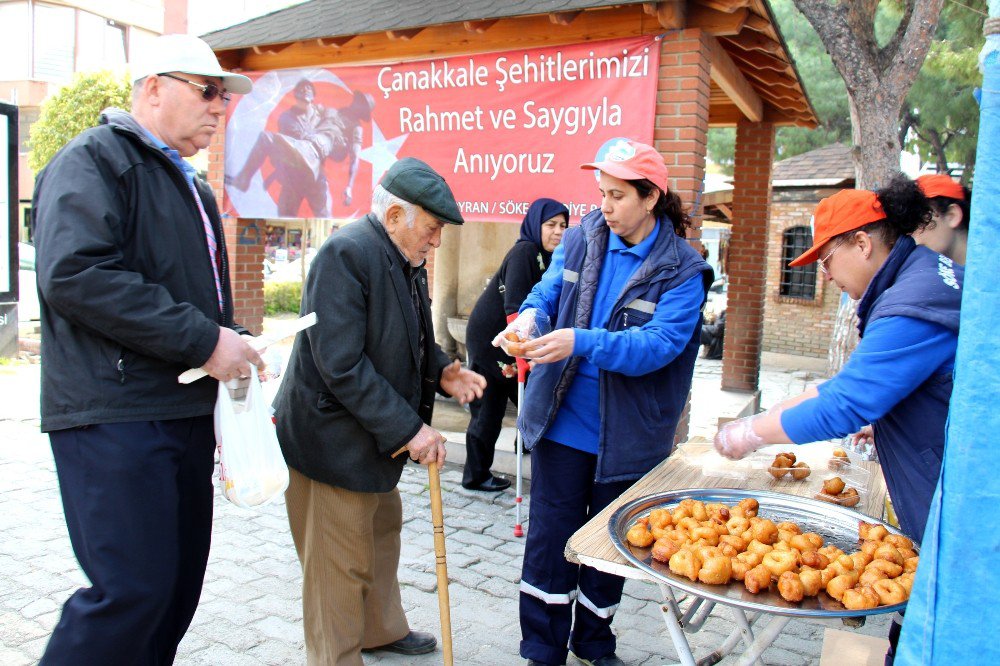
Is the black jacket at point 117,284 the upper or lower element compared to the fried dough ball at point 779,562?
upper

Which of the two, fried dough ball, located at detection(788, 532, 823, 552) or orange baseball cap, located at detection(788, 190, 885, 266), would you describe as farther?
orange baseball cap, located at detection(788, 190, 885, 266)

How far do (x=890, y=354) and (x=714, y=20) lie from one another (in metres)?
4.06

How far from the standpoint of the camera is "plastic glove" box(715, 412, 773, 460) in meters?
2.29

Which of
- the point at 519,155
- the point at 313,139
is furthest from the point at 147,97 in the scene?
the point at 313,139

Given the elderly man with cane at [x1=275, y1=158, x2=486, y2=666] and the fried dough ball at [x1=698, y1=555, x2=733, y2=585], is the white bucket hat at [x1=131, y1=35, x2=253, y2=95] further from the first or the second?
→ the fried dough ball at [x1=698, y1=555, x2=733, y2=585]

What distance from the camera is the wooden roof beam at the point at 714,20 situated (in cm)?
534

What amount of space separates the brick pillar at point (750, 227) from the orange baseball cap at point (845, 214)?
23.4 feet

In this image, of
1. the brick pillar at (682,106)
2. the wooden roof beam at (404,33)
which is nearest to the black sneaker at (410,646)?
the brick pillar at (682,106)

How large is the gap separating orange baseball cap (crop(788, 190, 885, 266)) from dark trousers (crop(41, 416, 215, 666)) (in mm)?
1977

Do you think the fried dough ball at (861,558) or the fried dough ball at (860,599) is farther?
the fried dough ball at (861,558)

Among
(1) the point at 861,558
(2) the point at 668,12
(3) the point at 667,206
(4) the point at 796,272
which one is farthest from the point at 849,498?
(4) the point at 796,272

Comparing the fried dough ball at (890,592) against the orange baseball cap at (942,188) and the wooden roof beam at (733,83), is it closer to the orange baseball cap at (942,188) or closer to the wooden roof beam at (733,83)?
the orange baseball cap at (942,188)

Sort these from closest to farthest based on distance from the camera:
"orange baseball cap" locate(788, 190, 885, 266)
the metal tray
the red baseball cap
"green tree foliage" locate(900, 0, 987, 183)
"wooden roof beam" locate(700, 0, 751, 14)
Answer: the metal tray < "orange baseball cap" locate(788, 190, 885, 266) < the red baseball cap < "wooden roof beam" locate(700, 0, 751, 14) < "green tree foliage" locate(900, 0, 987, 183)

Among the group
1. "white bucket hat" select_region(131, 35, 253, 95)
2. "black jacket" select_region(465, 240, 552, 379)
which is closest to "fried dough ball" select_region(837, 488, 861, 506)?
"white bucket hat" select_region(131, 35, 253, 95)
